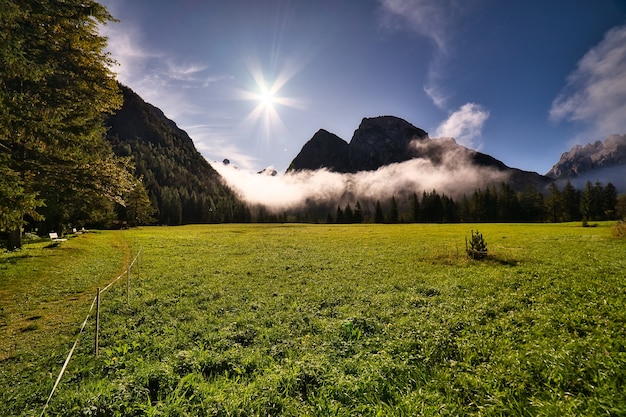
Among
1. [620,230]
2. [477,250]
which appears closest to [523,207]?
[620,230]

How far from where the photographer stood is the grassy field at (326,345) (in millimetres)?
6996

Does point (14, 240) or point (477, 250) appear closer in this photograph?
point (14, 240)

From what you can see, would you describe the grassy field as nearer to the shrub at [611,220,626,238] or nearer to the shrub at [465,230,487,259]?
the shrub at [465,230,487,259]

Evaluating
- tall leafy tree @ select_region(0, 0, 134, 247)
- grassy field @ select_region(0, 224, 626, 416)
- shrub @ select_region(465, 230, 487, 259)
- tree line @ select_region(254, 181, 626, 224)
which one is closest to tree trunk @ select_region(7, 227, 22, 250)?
tall leafy tree @ select_region(0, 0, 134, 247)

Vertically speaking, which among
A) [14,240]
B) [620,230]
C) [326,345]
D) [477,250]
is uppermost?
[14,240]

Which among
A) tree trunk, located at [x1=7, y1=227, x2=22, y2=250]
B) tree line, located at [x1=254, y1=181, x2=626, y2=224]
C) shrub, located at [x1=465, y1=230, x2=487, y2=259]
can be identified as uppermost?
tree line, located at [x1=254, y1=181, x2=626, y2=224]

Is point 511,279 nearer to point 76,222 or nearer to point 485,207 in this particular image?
point 76,222

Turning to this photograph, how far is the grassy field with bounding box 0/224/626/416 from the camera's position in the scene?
23.0 feet

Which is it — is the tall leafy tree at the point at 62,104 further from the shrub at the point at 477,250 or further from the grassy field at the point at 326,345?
the shrub at the point at 477,250

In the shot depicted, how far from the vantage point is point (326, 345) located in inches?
423

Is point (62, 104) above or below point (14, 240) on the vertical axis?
above

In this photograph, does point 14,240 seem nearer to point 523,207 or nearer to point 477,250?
point 477,250

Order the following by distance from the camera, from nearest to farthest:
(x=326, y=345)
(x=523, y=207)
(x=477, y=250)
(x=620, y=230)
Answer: (x=326, y=345), (x=477, y=250), (x=620, y=230), (x=523, y=207)

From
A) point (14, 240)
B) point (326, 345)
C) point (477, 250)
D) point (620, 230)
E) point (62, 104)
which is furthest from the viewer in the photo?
point (620, 230)
